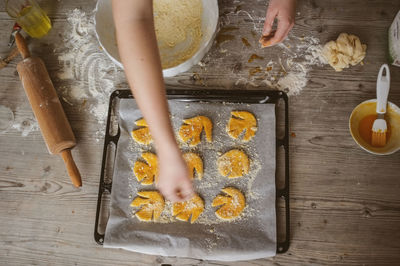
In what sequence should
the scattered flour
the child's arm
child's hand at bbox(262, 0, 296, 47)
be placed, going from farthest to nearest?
the scattered flour
child's hand at bbox(262, 0, 296, 47)
the child's arm

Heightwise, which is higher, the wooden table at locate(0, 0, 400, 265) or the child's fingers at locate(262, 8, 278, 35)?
the child's fingers at locate(262, 8, 278, 35)

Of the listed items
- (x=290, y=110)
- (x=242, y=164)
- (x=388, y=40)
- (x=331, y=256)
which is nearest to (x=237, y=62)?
(x=290, y=110)

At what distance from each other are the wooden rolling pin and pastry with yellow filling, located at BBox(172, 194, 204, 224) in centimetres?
39

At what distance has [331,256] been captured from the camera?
3.73 feet

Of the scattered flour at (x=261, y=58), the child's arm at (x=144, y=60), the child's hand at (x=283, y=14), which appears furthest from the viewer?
the scattered flour at (x=261, y=58)

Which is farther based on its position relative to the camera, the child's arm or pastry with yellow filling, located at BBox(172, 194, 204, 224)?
pastry with yellow filling, located at BBox(172, 194, 204, 224)

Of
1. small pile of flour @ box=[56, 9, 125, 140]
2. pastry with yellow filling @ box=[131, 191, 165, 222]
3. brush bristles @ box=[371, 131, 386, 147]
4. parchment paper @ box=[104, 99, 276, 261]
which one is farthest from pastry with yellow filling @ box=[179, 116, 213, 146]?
brush bristles @ box=[371, 131, 386, 147]

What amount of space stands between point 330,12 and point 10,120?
145 cm

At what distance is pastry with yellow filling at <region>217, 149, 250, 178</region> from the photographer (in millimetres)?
1228

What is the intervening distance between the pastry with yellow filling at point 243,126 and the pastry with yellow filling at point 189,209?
0.29 meters

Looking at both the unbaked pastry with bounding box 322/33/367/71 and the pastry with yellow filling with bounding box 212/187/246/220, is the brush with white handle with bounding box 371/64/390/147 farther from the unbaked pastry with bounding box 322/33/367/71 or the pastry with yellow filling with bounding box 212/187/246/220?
the pastry with yellow filling with bounding box 212/187/246/220

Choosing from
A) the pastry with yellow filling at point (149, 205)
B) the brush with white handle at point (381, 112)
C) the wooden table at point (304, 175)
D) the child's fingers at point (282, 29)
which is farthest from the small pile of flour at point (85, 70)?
the brush with white handle at point (381, 112)

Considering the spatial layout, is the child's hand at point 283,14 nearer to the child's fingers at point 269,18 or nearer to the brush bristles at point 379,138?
the child's fingers at point 269,18

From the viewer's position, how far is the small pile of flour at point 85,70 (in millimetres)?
1388
